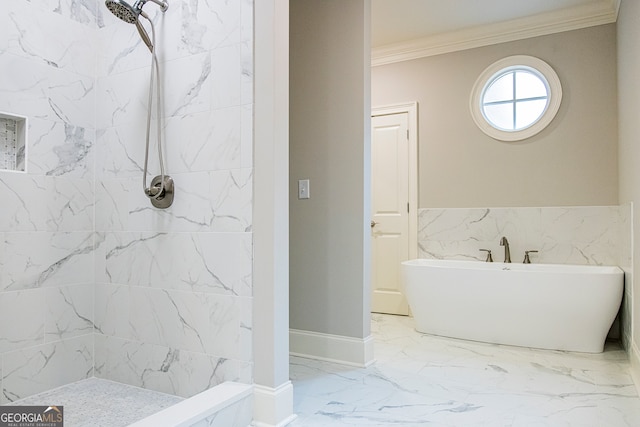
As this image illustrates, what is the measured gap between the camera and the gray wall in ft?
9.25

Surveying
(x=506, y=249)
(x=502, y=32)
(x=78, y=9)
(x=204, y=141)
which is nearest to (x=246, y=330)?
(x=204, y=141)

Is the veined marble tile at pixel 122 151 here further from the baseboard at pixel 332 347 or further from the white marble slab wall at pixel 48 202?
the baseboard at pixel 332 347

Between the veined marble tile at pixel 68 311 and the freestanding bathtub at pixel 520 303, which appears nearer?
the veined marble tile at pixel 68 311

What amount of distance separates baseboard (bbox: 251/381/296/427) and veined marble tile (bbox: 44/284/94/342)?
106cm

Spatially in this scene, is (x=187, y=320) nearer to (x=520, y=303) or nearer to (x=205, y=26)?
(x=205, y=26)

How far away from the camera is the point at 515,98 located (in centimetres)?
400

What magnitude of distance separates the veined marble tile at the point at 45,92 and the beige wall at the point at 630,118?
3.07 meters

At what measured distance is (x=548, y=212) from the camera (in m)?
3.76

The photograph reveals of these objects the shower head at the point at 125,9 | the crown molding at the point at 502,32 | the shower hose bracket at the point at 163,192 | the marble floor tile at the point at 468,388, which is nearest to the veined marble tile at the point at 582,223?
the marble floor tile at the point at 468,388

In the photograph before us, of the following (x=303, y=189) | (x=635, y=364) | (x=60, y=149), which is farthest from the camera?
(x=303, y=189)

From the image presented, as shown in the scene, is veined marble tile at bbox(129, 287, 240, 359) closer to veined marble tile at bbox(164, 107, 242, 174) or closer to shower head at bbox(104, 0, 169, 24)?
veined marble tile at bbox(164, 107, 242, 174)

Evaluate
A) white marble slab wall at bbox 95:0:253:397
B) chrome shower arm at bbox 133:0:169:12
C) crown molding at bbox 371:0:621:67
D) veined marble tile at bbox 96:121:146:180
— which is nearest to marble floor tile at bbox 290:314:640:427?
white marble slab wall at bbox 95:0:253:397

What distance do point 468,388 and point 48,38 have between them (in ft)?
9.17

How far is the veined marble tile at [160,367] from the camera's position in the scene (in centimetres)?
203
